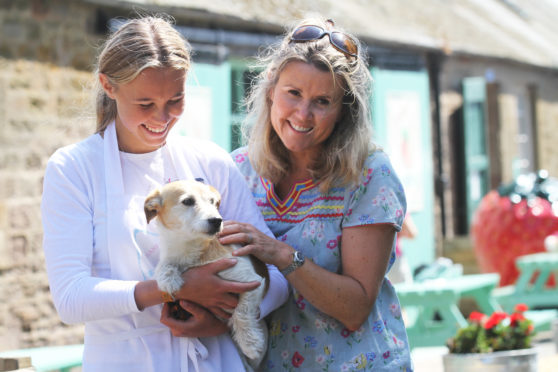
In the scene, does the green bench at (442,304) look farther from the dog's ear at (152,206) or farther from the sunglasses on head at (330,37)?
the dog's ear at (152,206)

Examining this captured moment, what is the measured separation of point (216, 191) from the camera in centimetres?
233

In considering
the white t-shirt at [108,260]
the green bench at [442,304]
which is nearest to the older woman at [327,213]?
the white t-shirt at [108,260]

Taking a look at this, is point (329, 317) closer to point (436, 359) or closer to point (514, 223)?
point (436, 359)

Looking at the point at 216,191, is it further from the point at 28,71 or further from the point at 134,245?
the point at 28,71

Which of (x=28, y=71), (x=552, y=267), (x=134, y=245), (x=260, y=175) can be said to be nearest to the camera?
(x=134, y=245)

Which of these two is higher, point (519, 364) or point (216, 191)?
point (216, 191)

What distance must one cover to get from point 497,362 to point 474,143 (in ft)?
28.5

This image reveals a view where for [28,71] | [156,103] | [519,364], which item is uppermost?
[28,71]

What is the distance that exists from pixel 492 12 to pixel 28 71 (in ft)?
37.4

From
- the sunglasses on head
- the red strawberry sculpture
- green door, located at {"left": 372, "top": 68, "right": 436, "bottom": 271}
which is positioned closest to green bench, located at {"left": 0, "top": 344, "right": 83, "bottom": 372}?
the sunglasses on head

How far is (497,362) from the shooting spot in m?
3.77

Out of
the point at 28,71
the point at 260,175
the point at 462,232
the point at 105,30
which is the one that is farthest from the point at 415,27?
the point at 260,175

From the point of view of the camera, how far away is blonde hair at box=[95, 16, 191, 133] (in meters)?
2.16

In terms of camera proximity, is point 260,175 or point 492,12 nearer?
point 260,175
